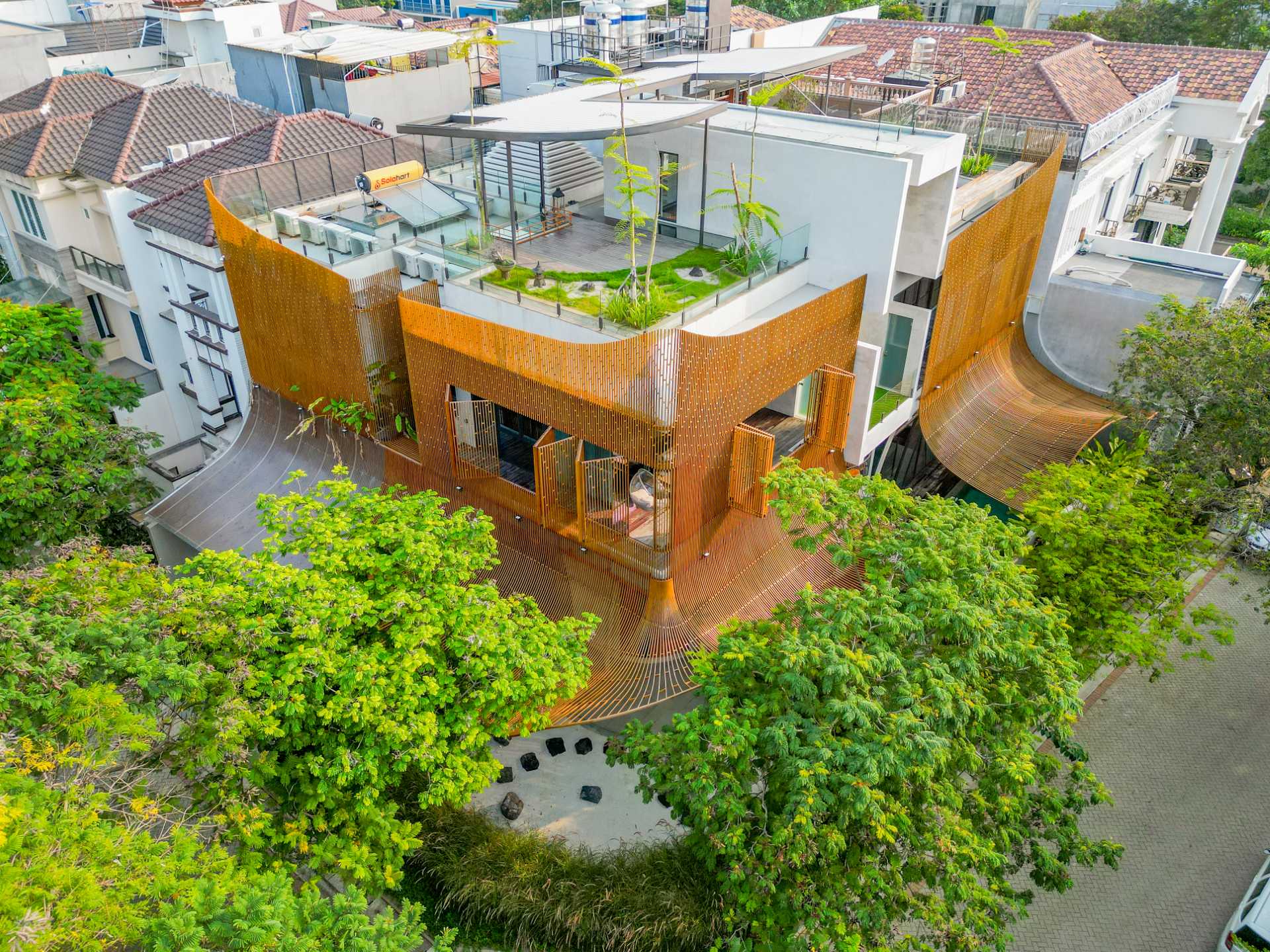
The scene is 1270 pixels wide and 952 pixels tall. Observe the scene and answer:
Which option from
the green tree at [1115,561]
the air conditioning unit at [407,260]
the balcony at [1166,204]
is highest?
the air conditioning unit at [407,260]

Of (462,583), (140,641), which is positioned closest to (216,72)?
(462,583)

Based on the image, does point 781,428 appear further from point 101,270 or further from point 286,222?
point 101,270

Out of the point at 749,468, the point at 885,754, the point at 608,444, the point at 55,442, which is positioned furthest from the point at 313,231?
the point at 885,754

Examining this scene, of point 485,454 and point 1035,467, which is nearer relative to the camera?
point 485,454

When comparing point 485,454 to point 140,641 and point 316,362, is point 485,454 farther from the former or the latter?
point 140,641

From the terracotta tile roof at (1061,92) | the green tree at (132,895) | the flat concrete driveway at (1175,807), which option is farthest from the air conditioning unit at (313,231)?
the flat concrete driveway at (1175,807)

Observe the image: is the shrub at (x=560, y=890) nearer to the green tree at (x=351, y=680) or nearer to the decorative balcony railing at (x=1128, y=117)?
the green tree at (x=351, y=680)
